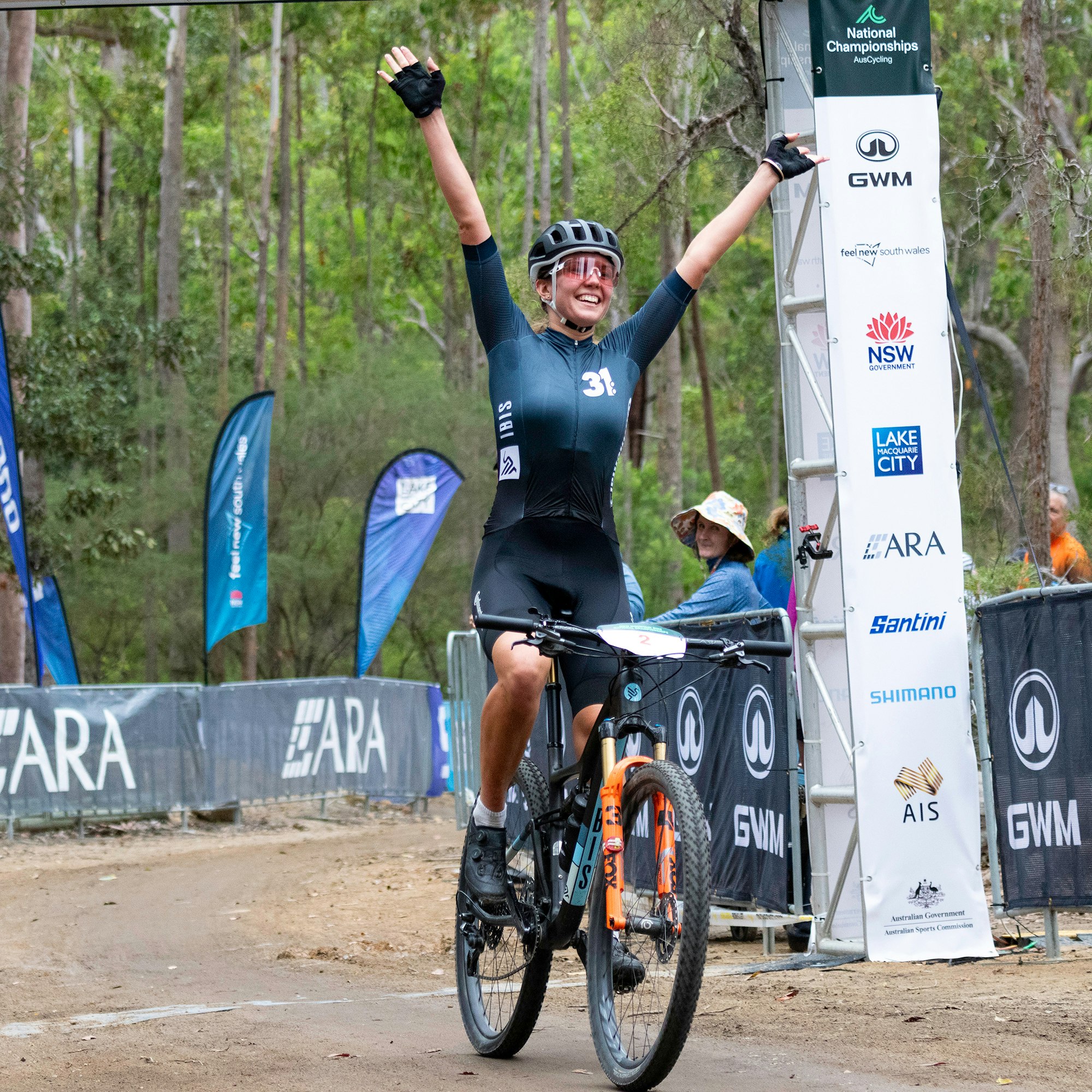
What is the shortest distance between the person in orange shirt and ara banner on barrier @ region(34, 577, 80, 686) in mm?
13436

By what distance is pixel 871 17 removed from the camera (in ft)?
25.0

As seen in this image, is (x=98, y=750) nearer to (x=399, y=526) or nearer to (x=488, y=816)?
(x=399, y=526)

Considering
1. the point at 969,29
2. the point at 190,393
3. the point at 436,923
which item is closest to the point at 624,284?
the point at 969,29

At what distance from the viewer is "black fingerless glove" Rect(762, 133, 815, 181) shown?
5250 millimetres

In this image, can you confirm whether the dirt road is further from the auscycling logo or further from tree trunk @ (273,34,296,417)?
tree trunk @ (273,34,296,417)

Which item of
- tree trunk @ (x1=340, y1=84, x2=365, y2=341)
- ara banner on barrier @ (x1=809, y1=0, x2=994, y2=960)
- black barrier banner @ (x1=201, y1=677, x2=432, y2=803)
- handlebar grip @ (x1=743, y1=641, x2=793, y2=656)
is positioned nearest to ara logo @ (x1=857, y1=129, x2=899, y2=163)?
ara banner on barrier @ (x1=809, y1=0, x2=994, y2=960)

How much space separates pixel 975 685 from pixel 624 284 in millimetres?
25485

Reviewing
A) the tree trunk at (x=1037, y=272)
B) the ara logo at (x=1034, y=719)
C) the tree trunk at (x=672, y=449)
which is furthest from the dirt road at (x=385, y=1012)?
the tree trunk at (x=672, y=449)

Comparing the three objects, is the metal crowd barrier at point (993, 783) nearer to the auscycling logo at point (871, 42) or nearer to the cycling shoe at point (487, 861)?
the auscycling logo at point (871, 42)

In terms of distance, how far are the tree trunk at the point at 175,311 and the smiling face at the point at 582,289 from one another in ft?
89.5

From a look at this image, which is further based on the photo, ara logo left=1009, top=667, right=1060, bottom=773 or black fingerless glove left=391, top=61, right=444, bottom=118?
ara logo left=1009, top=667, right=1060, bottom=773

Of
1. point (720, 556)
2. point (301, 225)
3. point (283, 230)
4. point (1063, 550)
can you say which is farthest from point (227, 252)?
point (720, 556)

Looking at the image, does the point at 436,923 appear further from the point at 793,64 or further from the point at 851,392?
the point at 793,64

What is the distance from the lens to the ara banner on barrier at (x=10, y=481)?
1550 cm
